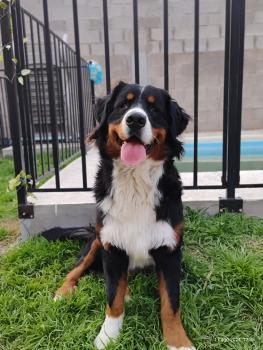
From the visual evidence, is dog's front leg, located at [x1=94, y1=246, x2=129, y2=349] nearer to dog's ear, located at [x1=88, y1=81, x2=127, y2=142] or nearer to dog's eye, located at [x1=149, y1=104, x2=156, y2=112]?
dog's ear, located at [x1=88, y1=81, x2=127, y2=142]

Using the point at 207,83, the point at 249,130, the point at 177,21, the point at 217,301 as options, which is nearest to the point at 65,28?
the point at 177,21

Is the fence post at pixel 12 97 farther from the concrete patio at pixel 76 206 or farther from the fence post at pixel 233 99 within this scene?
the fence post at pixel 233 99

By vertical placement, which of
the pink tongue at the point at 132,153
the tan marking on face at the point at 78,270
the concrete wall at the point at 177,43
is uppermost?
the concrete wall at the point at 177,43

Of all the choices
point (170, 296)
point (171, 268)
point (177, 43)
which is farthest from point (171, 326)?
point (177, 43)

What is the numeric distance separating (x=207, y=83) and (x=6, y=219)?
6.86m

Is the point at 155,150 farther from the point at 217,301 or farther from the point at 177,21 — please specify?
the point at 177,21

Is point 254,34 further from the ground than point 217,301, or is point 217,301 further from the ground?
point 254,34

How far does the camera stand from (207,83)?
8.53m

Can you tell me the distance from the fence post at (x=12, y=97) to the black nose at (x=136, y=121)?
1.19 meters

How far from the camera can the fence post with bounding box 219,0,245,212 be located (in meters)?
2.37

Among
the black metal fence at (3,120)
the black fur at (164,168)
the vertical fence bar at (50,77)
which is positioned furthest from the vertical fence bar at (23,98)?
the black metal fence at (3,120)

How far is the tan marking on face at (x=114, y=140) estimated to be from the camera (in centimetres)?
164

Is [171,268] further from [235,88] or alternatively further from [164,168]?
[235,88]

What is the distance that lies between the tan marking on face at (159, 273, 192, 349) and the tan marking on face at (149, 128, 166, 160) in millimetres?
622
